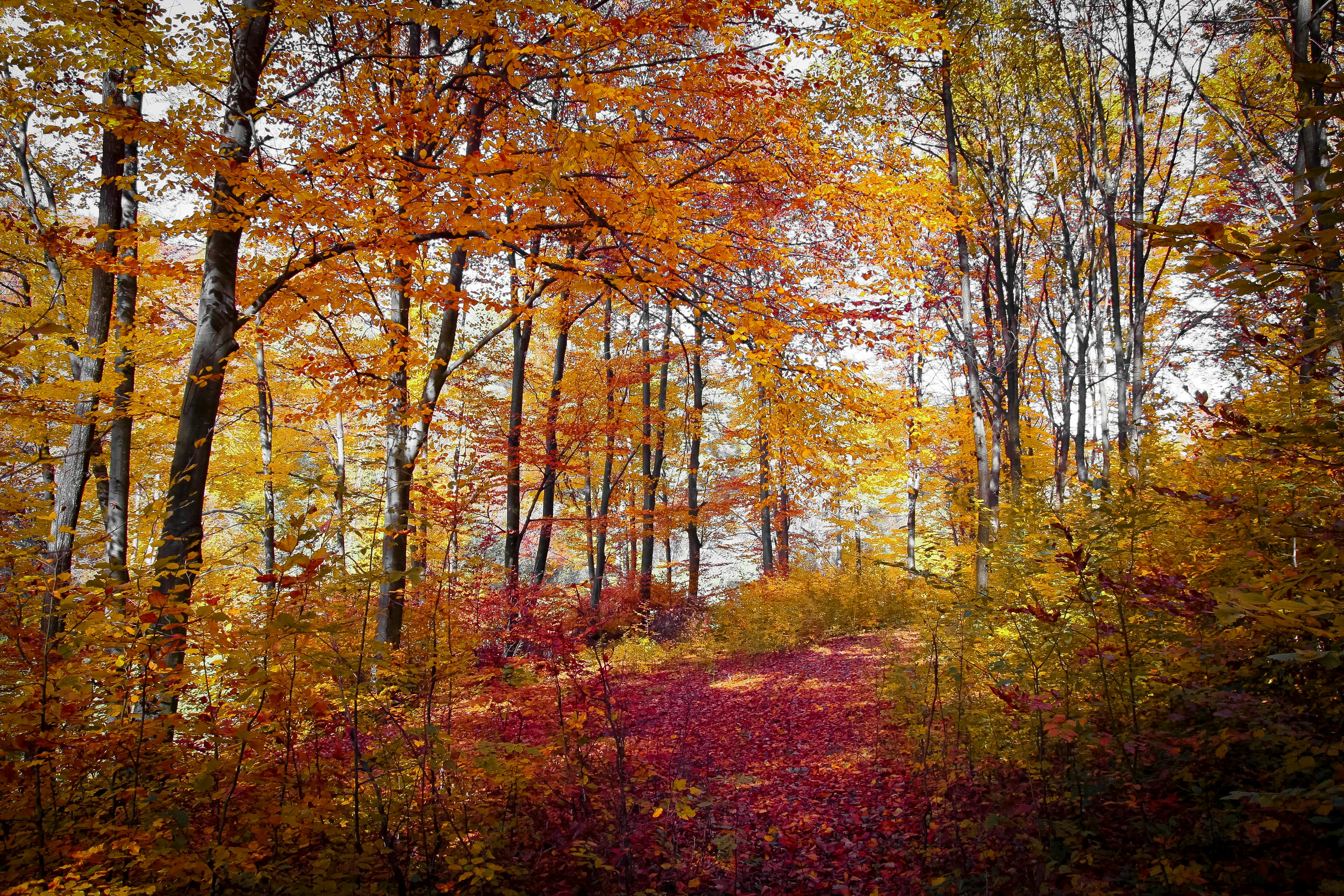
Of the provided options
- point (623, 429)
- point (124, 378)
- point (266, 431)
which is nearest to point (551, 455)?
point (623, 429)

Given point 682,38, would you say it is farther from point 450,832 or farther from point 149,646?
point 450,832

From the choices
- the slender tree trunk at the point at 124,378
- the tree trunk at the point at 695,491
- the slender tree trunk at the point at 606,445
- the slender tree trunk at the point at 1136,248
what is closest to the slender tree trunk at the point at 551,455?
the slender tree trunk at the point at 606,445

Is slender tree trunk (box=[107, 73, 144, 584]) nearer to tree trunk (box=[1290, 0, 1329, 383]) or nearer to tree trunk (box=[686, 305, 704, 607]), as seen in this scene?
tree trunk (box=[686, 305, 704, 607])

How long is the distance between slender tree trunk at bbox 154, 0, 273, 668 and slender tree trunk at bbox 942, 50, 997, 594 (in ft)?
24.2

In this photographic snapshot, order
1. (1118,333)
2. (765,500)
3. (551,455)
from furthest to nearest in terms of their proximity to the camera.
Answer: (765,500), (551,455), (1118,333)

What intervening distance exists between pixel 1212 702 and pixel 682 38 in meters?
5.89

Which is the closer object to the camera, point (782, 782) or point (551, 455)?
point (782, 782)

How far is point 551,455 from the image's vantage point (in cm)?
A: 1096

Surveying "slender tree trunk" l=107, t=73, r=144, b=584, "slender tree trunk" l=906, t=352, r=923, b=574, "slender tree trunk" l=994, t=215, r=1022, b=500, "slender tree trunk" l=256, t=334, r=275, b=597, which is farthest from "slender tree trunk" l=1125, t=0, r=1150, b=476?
"slender tree trunk" l=256, t=334, r=275, b=597

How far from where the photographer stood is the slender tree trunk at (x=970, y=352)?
8031mm

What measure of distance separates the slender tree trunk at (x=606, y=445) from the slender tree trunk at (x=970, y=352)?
5628mm

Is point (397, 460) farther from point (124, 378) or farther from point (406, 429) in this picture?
point (124, 378)

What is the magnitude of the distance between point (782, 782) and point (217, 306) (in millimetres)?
6562

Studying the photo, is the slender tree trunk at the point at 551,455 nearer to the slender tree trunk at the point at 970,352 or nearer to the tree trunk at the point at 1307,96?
the slender tree trunk at the point at 970,352
